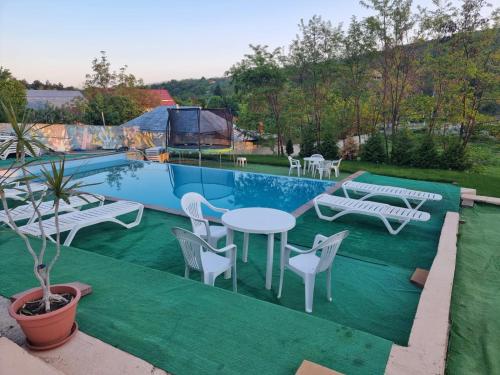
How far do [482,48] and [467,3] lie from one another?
1527 mm

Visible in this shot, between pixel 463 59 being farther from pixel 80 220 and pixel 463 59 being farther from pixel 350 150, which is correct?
pixel 80 220

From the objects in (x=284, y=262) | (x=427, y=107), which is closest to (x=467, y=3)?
(x=427, y=107)

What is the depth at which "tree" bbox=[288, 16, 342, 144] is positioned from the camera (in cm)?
1298

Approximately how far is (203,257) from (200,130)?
462 inches

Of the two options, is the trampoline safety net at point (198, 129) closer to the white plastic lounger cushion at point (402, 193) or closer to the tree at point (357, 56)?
the tree at point (357, 56)

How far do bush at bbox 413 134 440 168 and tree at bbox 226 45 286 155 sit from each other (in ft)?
20.2

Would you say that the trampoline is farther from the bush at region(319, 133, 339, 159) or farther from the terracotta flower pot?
the terracotta flower pot

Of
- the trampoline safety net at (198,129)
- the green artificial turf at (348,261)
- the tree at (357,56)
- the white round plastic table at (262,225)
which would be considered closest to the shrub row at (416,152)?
the tree at (357,56)

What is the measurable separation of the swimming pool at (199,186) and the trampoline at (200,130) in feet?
6.23

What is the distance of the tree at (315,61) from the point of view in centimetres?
1298

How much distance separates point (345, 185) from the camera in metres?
6.46

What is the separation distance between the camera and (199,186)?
33.5 ft

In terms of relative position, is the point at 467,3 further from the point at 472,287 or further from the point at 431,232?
the point at 472,287

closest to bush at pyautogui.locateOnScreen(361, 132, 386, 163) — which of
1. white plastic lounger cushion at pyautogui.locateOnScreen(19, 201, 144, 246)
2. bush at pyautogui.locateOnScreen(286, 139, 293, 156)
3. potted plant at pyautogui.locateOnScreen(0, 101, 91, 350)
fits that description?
bush at pyautogui.locateOnScreen(286, 139, 293, 156)
